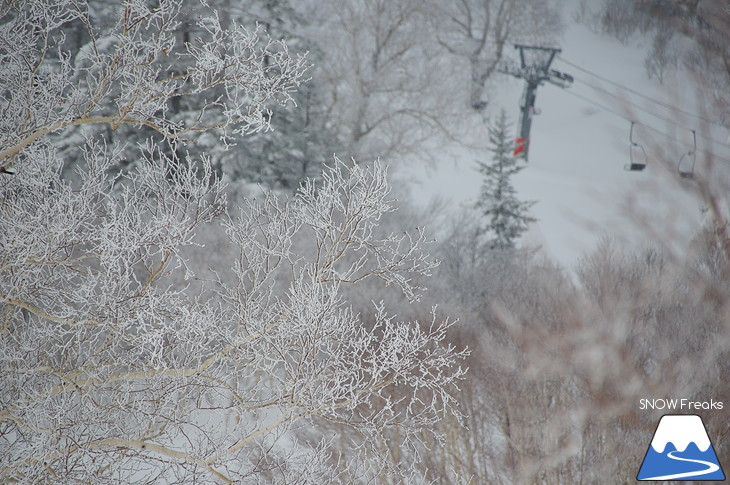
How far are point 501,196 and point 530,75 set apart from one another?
280 centimetres

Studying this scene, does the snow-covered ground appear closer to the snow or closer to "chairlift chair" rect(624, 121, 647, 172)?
"chairlift chair" rect(624, 121, 647, 172)

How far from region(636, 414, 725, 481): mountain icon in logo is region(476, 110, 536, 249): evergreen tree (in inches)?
245

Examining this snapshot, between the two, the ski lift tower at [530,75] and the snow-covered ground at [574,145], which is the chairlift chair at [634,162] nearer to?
the snow-covered ground at [574,145]

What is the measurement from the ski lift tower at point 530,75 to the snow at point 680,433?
7629 millimetres

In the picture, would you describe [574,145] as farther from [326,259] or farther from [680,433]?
[326,259]

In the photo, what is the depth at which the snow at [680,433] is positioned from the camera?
7.36 meters

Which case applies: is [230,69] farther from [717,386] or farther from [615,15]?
[615,15]

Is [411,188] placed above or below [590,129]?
below

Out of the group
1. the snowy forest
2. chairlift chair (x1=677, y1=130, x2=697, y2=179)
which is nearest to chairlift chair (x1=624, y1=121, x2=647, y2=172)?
the snowy forest

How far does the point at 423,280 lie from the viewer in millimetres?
11039

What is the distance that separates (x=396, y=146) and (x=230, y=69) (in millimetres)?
11121

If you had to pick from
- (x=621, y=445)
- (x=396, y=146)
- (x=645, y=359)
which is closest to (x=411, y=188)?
(x=396, y=146)

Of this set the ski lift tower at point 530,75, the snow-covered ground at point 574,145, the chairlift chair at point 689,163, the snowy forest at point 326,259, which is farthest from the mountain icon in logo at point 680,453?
the ski lift tower at point 530,75

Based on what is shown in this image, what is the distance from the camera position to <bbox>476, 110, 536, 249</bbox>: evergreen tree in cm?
1365
